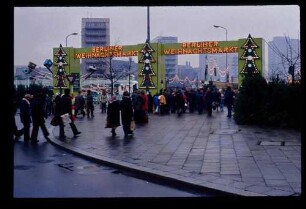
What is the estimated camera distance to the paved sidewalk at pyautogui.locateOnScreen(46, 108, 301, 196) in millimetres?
7715

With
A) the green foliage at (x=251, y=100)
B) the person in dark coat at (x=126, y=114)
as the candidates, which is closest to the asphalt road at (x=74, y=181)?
the person in dark coat at (x=126, y=114)

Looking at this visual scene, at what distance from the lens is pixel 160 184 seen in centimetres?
812

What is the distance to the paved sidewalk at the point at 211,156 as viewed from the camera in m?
7.71

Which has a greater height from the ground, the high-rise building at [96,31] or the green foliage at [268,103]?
the high-rise building at [96,31]

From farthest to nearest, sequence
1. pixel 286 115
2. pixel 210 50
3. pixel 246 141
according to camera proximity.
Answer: pixel 210 50 < pixel 286 115 < pixel 246 141

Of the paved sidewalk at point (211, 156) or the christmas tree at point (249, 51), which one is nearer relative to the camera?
the paved sidewalk at point (211, 156)

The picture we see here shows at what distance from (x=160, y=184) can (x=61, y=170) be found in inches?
103

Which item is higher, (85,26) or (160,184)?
(85,26)

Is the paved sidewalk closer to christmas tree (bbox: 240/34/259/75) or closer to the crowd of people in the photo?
the crowd of people

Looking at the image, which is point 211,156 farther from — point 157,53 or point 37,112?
point 157,53

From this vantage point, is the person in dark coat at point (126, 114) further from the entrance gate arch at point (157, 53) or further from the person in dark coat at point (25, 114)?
the entrance gate arch at point (157, 53)
